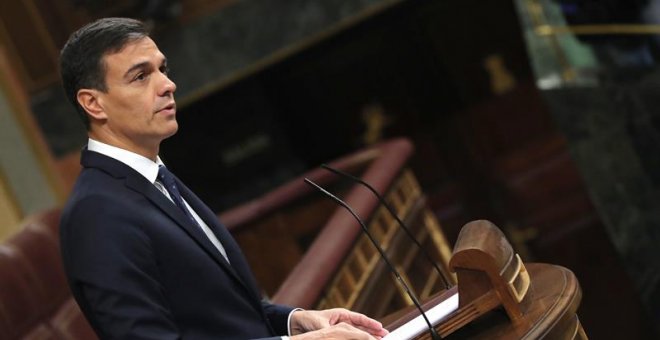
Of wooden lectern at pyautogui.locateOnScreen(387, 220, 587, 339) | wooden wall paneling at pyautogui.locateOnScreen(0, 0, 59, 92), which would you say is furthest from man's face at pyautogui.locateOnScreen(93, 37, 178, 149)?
wooden wall paneling at pyautogui.locateOnScreen(0, 0, 59, 92)

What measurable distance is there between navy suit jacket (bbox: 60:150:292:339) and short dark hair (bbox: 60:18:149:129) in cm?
11

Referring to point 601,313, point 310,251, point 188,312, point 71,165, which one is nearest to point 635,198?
point 601,313

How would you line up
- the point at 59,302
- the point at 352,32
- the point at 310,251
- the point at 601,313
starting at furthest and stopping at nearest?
the point at 352,32 → the point at 601,313 → the point at 59,302 → the point at 310,251

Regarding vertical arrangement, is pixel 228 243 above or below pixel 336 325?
above

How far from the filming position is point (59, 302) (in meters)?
A: 4.12

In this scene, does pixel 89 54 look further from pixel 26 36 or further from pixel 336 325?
pixel 26 36

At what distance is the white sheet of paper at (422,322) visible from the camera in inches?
74.0

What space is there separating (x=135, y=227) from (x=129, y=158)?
13 centimetres

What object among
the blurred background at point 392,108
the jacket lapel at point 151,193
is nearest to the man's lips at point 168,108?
the jacket lapel at point 151,193

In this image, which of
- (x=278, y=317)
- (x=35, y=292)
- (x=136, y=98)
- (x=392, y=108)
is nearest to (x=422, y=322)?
(x=278, y=317)

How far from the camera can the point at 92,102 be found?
6.12 ft

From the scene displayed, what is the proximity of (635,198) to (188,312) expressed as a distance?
3.26 meters

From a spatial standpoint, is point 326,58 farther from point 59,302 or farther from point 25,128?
point 59,302

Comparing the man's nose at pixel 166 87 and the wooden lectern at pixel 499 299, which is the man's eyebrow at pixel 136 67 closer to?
the man's nose at pixel 166 87
